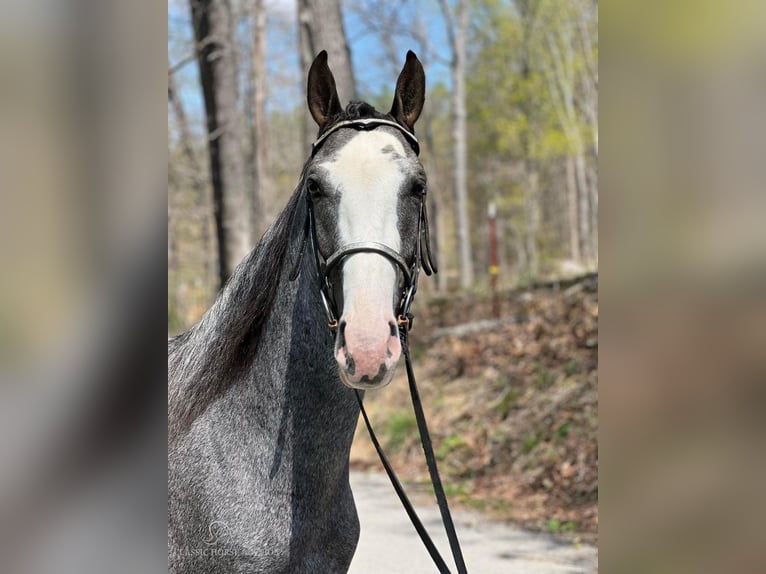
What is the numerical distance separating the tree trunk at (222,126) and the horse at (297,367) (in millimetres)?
6089

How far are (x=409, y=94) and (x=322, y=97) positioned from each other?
0.27m

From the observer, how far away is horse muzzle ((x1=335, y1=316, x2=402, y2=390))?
150cm

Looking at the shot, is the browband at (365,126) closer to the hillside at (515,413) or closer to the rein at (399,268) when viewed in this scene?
the rein at (399,268)

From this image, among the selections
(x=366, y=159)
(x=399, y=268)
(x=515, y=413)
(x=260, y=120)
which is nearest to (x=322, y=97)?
(x=366, y=159)

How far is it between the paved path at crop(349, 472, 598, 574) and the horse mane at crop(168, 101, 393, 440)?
2946mm

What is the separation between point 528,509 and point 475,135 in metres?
20.3

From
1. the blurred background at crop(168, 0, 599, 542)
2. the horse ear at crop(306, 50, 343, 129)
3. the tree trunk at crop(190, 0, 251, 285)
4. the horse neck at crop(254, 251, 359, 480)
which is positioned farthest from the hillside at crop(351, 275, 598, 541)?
the horse ear at crop(306, 50, 343, 129)

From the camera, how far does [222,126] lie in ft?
27.3

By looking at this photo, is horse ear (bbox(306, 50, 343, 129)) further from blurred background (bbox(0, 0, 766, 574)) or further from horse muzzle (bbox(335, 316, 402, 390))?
blurred background (bbox(0, 0, 766, 574))
